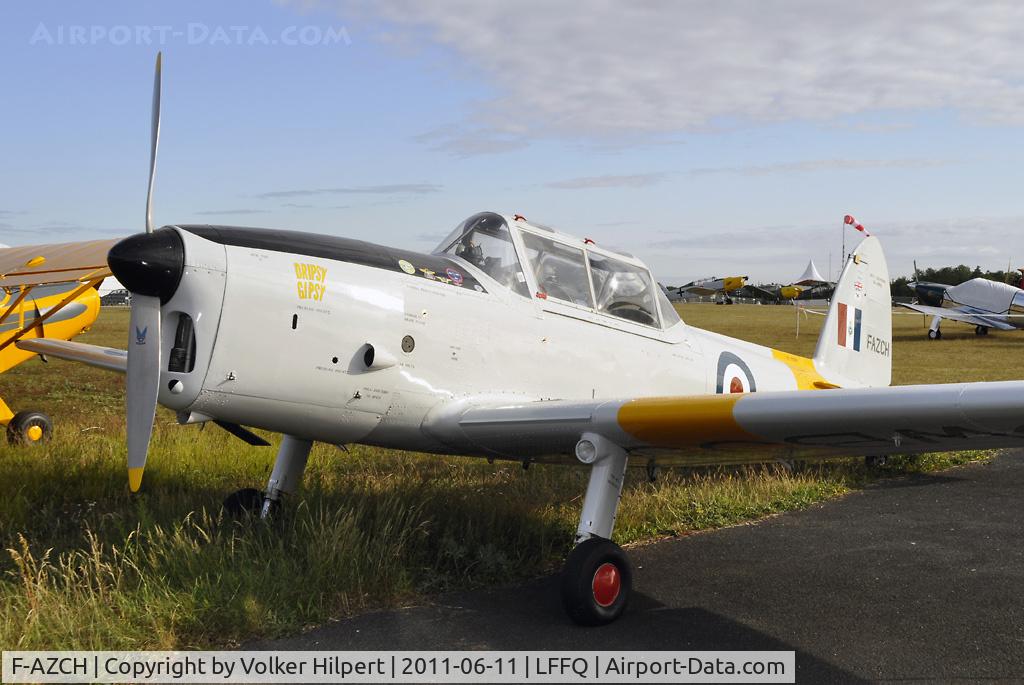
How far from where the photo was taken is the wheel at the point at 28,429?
9.77 m

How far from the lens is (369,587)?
5.02 metres

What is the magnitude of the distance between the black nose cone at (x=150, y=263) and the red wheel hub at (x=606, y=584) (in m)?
2.64

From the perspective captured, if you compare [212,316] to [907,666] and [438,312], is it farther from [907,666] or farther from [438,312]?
[907,666]

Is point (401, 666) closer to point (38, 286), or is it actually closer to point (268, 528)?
point (268, 528)

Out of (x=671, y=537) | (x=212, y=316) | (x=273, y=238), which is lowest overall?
(x=671, y=537)

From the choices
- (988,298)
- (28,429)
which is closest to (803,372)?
(28,429)

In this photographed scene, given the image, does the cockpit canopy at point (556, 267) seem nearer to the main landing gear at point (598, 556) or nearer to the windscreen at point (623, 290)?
the windscreen at point (623, 290)

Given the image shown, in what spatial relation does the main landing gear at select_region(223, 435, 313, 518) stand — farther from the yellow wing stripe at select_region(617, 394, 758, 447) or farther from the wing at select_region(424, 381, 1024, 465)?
the yellow wing stripe at select_region(617, 394, 758, 447)

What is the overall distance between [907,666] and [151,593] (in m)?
3.67

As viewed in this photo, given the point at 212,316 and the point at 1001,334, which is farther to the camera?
the point at 1001,334

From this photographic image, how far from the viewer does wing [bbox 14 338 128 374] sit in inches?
313

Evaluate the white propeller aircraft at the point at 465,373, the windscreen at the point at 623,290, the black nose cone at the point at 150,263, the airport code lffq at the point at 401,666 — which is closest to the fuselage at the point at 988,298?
the windscreen at the point at 623,290

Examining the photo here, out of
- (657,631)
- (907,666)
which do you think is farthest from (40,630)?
(907,666)

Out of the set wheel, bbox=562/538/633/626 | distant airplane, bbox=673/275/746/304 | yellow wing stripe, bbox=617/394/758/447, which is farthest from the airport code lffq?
distant airplane, bbox=673/275/746/304
